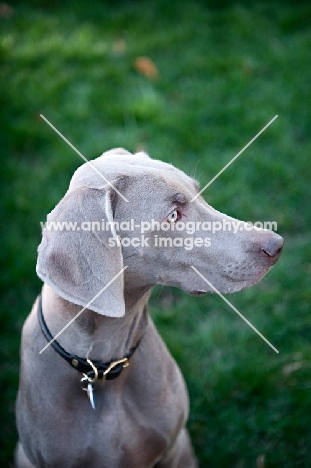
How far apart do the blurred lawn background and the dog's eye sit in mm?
1436

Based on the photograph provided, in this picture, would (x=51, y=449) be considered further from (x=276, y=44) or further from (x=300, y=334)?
(x=276, y=44)

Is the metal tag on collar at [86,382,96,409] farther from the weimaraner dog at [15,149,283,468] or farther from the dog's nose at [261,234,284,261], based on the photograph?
the dog's nose at [261,234,284,261]

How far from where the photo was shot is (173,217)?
6.71 ft

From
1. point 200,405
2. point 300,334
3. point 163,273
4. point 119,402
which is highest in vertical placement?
point 163,273

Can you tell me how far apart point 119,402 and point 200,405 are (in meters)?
0.97

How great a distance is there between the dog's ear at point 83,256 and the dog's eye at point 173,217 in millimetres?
222

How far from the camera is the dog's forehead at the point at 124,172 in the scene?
2000mm

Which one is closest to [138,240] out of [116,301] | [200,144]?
[116,301]

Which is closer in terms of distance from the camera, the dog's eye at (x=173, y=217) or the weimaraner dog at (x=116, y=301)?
the weimaraner dog at (x=116, y=301)

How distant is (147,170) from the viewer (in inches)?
81.2

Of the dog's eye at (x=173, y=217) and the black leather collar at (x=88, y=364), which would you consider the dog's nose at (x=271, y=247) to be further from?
the black leather collar at (x=88, y=364)

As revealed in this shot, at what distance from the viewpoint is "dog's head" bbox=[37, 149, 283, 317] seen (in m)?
1.84

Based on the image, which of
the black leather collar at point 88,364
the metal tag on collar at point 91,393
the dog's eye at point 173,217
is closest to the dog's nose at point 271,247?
the dog's eye at point 173,217

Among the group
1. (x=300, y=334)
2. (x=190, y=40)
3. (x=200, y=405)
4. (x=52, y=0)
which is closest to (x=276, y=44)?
(x=190, y=40)
